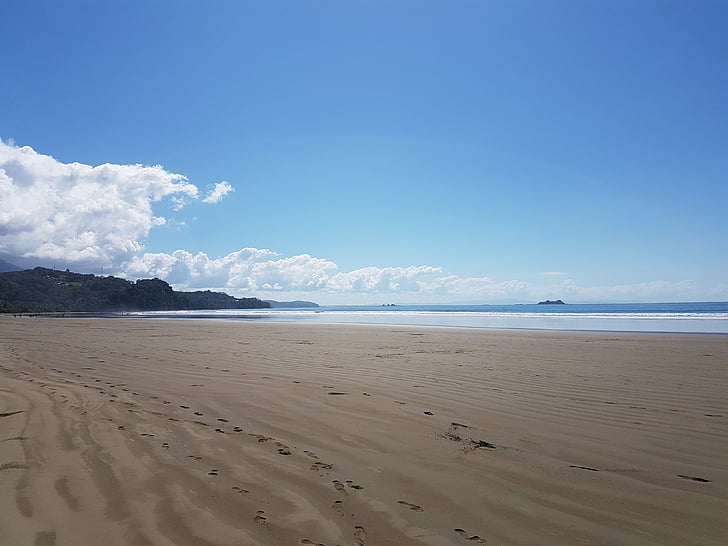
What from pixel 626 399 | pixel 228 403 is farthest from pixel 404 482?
pixel 626 399

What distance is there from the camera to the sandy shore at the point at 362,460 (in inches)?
114

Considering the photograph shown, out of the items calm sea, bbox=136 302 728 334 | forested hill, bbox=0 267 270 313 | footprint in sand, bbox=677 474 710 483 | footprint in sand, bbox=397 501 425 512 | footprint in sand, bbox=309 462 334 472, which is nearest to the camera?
footprint in sand, bbox=397 501 425 512

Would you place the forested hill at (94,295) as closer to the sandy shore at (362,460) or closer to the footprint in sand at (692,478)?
the sandy shore at (362,460)

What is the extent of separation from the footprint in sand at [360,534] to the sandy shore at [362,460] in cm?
2

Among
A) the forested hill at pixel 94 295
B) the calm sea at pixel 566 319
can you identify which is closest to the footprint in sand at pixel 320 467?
the calm sea at pixel 566 319

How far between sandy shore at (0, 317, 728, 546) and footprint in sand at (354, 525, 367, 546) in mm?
16

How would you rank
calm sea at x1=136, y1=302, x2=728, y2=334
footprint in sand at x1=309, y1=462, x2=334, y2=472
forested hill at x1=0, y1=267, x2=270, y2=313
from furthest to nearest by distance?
forested hill at x1=0, y1=267, x2=270, y2=313 < calm sea at x1=136, y1=302, x2=728, y2=334 < footprint in sand at x1=309, y1=462, x2=334, y2=472

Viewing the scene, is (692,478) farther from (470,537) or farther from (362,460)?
(362,460)

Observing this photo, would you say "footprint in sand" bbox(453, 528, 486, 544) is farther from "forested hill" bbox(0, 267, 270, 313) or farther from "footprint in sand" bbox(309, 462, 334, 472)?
"forested hill" bbox(0, 267, 270, 313)

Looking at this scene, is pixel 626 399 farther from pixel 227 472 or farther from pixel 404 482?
pixel 227 472

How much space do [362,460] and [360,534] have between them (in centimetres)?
137

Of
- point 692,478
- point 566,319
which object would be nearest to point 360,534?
point 692,478

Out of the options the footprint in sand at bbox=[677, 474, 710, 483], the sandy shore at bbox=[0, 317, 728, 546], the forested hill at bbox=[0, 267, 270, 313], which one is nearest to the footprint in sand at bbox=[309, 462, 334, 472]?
the sandy shore at bbox=[0, 317, 728, 546]

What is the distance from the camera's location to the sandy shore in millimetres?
2904
